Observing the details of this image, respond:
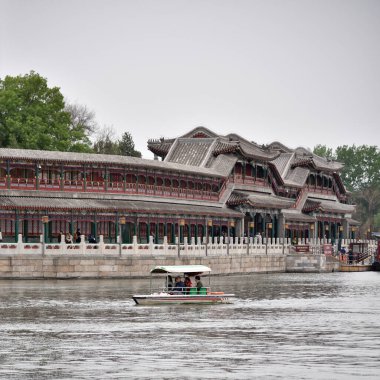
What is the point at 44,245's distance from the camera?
59.7 metres

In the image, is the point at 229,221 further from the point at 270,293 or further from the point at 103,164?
the point at 270,293

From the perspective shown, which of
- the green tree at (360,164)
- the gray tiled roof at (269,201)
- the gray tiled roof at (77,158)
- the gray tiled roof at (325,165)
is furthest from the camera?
the green tree at (360,164)

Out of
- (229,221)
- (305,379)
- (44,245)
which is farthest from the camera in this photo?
(229,221)

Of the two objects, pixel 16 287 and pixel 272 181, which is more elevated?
pixel 272 181

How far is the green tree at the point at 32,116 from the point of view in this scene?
276 feet

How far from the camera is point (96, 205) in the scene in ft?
220

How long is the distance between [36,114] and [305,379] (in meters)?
61.2

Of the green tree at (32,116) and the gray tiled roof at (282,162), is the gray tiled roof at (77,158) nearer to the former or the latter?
the green tree at (32,116)

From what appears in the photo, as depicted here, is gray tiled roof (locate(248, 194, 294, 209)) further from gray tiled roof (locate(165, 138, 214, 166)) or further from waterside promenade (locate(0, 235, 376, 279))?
waterside promenade (locate(0, 235, 376, 279))

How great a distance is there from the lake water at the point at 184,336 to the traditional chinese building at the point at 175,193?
42.2ft

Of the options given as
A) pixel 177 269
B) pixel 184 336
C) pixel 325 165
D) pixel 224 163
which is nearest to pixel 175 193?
pixel 224 163

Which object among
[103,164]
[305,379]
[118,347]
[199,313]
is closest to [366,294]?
[199,313]

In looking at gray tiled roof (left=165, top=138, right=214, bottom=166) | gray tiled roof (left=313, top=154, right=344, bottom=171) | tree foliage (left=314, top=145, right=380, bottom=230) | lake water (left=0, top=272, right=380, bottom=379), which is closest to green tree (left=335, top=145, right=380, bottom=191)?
tree foliage (left=314, top=145, right=380, bottom=230)

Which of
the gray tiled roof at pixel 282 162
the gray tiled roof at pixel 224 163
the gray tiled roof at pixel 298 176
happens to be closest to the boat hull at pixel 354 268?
the gray tiled roof at pixel 224 163
